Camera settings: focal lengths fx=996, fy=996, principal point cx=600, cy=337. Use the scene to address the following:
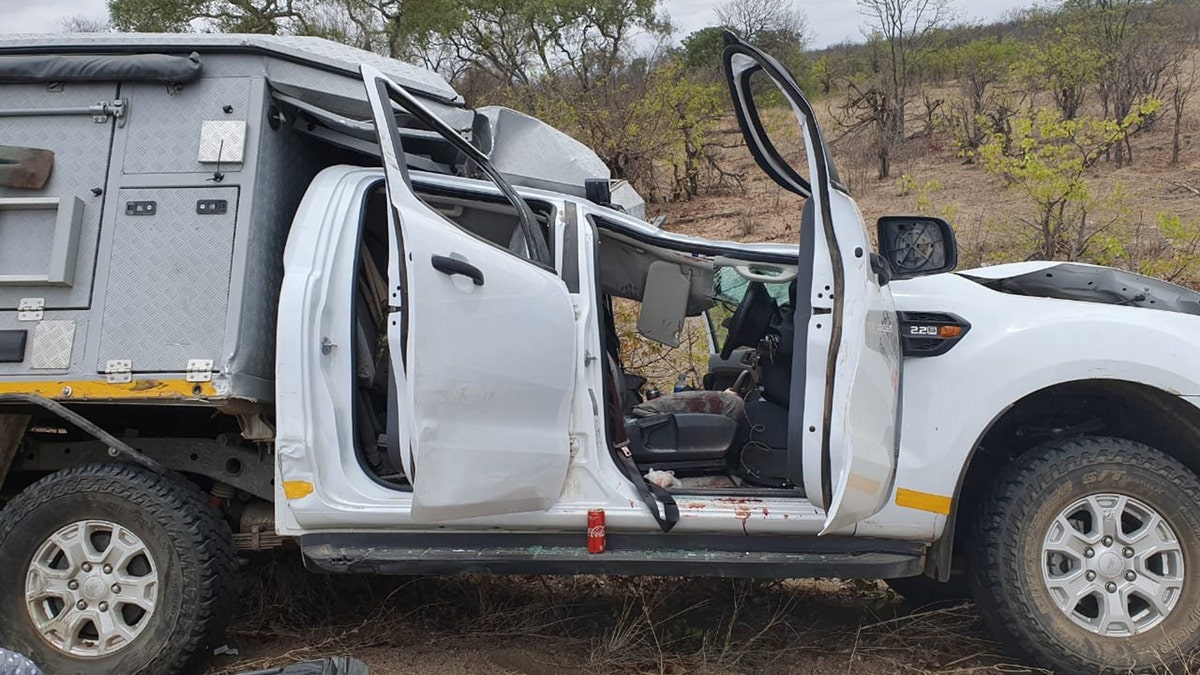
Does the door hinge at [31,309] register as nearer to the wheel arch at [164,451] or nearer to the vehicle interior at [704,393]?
the wheel arch at [164,451]

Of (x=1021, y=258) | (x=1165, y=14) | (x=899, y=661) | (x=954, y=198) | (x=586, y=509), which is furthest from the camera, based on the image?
(x=1165, y=14)

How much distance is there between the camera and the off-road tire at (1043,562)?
11.5 ft

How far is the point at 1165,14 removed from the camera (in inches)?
663

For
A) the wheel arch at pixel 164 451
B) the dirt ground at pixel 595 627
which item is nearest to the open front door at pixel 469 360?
the wheel arch at pixel 164 451


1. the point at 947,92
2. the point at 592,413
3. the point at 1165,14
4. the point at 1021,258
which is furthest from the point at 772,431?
the point at 1165,14

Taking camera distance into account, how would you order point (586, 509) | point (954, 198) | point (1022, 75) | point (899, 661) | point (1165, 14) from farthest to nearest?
point (1165, 14), point (1022, 75), point (954, 198), point (899, 661), point (586, 509)

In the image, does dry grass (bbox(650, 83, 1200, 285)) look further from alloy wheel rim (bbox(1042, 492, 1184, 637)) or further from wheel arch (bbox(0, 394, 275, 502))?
wheel arch (bbox(0, 394, 275, 502))

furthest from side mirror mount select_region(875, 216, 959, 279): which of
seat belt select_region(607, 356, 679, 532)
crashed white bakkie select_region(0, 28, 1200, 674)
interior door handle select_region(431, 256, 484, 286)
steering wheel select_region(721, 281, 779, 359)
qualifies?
interior door handle select_region(431, 256, 484, 286)

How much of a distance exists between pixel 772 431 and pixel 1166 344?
145 centimetres

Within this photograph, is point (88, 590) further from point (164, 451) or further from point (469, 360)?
point (469, 360)

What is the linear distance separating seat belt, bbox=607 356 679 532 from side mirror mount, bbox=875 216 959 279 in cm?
117

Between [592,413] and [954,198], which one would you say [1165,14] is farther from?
[592,413]

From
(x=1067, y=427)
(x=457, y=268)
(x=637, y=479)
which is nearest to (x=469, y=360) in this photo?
(x=457, y=268)

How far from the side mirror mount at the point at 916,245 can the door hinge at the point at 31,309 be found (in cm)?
309
